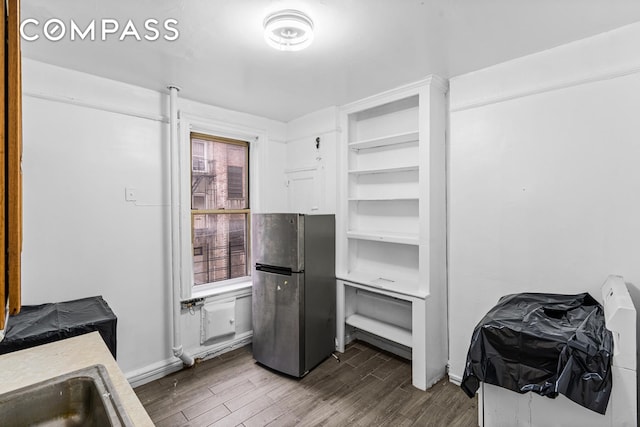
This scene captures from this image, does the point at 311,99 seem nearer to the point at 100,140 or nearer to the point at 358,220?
the point at 358,220

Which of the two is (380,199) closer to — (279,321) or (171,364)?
(279,321)

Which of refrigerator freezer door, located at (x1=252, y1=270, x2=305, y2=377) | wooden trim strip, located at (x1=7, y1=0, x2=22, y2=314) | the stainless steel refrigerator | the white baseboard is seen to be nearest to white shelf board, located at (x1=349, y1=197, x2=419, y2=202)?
the stainless steel refrigerator

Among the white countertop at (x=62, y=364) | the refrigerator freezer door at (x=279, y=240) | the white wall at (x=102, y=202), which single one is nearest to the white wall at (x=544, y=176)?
the refrigerator freezer door at (x=279, y=240)

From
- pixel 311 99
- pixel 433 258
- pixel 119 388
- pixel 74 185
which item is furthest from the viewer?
pixel 311 99

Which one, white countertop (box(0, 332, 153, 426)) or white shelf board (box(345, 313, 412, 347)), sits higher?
white countertop (box(0, 332, 153, 426))

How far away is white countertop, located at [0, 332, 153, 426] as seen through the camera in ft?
3.61

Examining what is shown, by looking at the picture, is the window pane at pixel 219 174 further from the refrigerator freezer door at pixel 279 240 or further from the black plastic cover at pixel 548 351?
the black plastic cover at pixel 548 351

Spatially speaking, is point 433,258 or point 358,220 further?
point 358,220

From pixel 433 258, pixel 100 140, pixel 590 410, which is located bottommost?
pixel 590 410

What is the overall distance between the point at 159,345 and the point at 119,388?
193 centimetres

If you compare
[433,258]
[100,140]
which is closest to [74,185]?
[100,140]

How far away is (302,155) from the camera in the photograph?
3.65 metres

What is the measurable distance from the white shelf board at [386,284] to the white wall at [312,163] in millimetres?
707

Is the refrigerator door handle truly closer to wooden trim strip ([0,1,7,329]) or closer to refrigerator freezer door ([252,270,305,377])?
refrigerator freezer door ([252,270,305,377])
